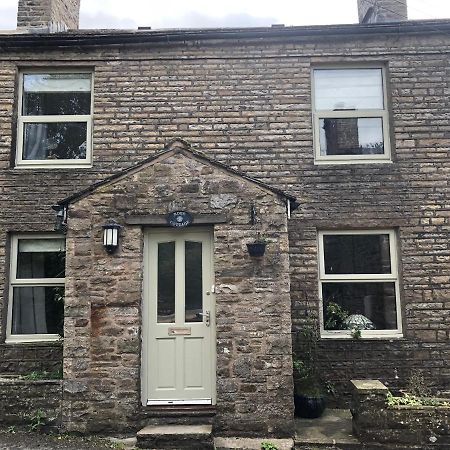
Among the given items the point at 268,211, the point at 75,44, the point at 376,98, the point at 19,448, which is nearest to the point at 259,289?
the point at 268,211

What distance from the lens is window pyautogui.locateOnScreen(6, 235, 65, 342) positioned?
8.15m

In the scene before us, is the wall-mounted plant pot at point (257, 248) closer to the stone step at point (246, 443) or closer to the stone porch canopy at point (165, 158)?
the stone porch canopy at point (165, 158)

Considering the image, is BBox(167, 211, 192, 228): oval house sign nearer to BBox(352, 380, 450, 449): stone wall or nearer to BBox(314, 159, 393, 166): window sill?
BBox(314, 159, 393, 166): window sill

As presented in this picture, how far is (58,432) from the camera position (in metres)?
6.21

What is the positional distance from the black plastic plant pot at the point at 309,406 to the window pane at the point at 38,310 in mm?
4061

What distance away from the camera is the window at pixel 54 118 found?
334 inches

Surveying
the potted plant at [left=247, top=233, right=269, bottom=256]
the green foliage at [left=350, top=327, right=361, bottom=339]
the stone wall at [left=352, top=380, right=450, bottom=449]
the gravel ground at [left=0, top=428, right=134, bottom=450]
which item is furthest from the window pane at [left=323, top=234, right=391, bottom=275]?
the gravel ground at [left=0, top=428, right=134, bottom=450]

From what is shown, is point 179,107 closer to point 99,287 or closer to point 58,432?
point 99,287

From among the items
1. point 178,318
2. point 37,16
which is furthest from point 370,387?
point 37,16

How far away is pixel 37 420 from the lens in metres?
6.26

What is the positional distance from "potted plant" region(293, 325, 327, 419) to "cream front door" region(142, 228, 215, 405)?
54.1 inches

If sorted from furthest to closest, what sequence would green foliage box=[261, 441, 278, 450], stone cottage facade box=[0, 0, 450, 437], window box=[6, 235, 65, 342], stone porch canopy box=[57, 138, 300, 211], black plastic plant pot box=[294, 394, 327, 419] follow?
1. window box=[6, 235, 65, 342]
2. stone cottage facade box=[0, 0, 450, 437]
3. black plastic plant pot box=[294, 394, 327, 419]
4. stone porch canopy box=[57, 138, 300, 211]
5. green foliage box=[261, 441, 278, 450]

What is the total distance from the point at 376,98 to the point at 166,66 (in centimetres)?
368

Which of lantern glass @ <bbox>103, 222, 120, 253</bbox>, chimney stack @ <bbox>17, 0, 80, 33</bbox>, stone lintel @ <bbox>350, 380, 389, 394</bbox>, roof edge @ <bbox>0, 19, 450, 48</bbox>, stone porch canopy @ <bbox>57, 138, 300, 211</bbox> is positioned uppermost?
chimney stack @ <bbox>17, 0, 80, 33</bbox>
